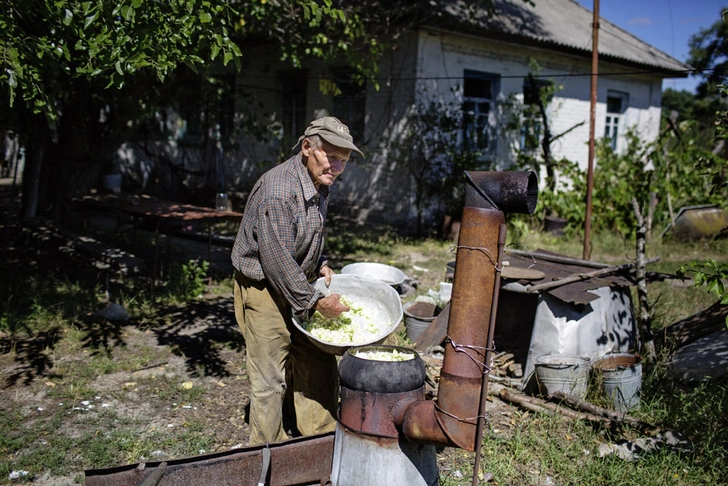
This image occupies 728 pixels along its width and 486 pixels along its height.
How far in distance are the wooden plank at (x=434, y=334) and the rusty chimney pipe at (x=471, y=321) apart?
291 cm

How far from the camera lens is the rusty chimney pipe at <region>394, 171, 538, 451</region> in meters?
2.59

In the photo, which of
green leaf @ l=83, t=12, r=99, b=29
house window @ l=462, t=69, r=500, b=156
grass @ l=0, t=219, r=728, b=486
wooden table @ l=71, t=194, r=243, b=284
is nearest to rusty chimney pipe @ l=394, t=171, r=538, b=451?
grass @ l=0, t=219, r=728, b=486

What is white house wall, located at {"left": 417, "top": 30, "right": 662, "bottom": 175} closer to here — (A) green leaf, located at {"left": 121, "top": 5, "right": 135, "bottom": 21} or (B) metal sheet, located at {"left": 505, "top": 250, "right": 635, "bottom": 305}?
(B) metal sheet, located at {"left": 505, "top": 250, "right": 635, "bottom": 305}

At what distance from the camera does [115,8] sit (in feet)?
13.1

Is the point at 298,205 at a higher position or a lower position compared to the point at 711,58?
lower

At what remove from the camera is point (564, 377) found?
14.9 feet

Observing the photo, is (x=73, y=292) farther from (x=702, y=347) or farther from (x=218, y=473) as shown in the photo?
(x=702, y=347)

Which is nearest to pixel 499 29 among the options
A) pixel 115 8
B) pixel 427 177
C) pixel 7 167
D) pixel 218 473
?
pixel 427 177

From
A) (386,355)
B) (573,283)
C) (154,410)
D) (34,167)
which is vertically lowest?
(154,410)

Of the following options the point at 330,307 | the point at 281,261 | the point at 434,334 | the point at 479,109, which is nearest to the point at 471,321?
the point at 330,307

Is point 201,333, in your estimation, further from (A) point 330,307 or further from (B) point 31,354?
(A) point 330,307

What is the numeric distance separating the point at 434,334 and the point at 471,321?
3.06 meters

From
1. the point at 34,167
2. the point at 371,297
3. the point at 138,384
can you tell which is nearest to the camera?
the point at 371,297

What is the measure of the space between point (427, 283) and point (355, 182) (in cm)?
562
